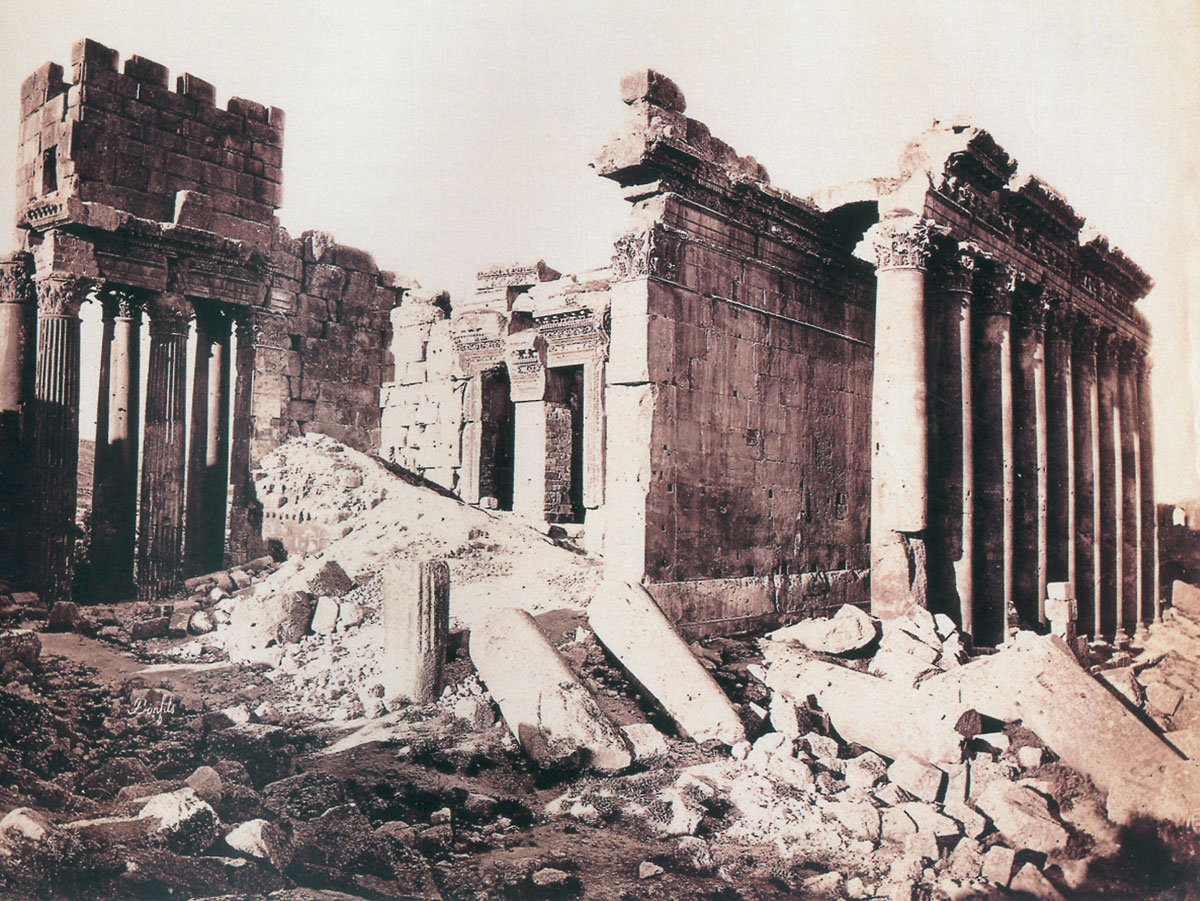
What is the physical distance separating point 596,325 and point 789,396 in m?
4.62

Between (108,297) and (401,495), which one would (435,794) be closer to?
(401,495)

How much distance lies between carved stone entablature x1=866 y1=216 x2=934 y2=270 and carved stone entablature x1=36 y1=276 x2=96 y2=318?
437 inches

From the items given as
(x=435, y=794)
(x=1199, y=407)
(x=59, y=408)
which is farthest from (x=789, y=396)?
(x=59, y=408)

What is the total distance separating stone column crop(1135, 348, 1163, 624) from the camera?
16.1 metres

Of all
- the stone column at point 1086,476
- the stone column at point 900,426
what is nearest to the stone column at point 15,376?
the stone column at point 900,426

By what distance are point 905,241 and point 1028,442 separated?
428 centimetres

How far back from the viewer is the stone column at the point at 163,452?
526 inches

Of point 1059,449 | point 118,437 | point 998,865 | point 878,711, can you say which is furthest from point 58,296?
point 1059,449

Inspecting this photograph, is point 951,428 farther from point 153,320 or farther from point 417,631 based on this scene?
point 153,320

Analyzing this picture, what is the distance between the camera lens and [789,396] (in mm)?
10945

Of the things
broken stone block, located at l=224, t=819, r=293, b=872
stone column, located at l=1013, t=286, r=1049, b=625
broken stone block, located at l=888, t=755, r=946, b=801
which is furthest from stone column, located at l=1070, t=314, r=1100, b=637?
broken stone block, located at l=224, t=819, r=293, b=872

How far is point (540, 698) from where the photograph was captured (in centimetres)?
653

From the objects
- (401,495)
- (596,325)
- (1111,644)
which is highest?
(596,325)

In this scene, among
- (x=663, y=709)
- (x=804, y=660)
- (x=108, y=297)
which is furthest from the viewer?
(x=108, y=297)
